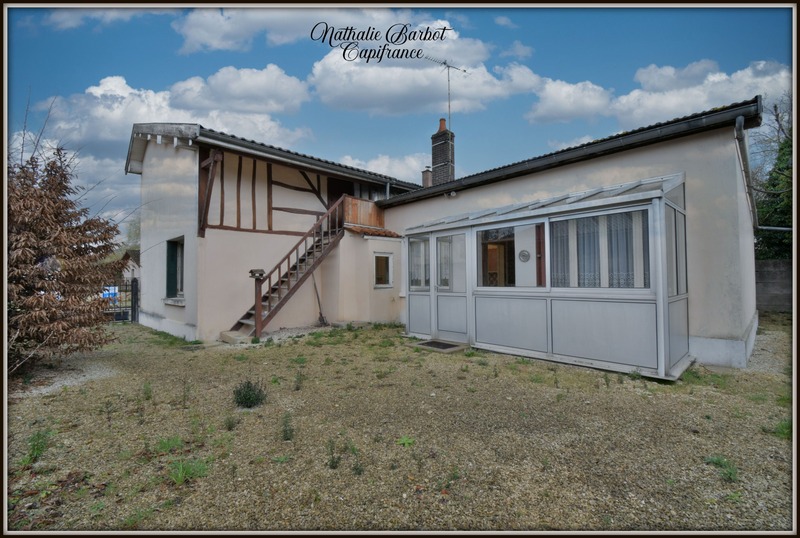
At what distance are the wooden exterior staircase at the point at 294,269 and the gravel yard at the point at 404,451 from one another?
3170 mm

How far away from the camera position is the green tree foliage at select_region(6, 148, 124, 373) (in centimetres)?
479

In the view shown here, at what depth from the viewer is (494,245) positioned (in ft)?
22.3

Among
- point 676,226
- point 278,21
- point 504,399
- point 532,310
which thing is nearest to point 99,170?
point 278,21

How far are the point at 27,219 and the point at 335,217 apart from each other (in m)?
6.68

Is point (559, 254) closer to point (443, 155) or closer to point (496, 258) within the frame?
point (496, 258)

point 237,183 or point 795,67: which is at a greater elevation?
point 237,183

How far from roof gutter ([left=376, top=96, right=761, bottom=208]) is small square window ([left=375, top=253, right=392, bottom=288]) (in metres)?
2.51

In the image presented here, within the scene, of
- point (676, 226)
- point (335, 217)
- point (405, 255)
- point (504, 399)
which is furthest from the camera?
point (335, 217)

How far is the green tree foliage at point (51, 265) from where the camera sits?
15.7 ft

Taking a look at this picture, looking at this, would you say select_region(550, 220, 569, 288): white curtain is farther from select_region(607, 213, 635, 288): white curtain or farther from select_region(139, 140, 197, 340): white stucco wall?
select_region(139, 140, 197, 340): white stucco wall

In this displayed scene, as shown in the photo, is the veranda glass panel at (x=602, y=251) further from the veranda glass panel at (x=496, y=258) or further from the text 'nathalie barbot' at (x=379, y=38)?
the text 'nathalie barbot' at (x=379, y=38)

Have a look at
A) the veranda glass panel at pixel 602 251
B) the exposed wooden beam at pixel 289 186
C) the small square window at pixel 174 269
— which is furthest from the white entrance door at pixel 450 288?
the small square window at pixel 174 269

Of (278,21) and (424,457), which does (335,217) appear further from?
(424,457)

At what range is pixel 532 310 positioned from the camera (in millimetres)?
6160
